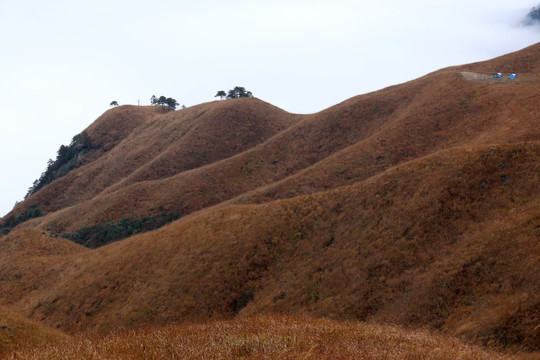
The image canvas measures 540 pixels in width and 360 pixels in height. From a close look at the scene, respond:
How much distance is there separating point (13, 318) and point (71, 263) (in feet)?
79.3

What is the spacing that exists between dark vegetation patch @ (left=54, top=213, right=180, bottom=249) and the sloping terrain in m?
1.91

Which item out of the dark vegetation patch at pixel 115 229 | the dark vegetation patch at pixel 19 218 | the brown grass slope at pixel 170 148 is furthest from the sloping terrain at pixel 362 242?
the dark vegetation patch at pixel 19 218

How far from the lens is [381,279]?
20.4 metres

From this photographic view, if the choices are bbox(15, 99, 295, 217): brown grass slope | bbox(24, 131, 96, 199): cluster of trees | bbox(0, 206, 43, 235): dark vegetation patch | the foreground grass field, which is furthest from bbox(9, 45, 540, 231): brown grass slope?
bbox(24, 131, 96, 199): cluster of trees

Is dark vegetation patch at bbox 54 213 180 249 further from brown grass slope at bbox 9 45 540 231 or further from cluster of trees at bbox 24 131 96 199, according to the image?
cluster of trees at bbox 24 131 96 199

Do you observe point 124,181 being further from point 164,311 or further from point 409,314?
point 409,314

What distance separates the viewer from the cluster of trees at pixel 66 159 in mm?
103988

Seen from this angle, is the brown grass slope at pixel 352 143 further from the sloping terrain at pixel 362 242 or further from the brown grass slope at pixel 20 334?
the brown grass slope at pixel 20 334

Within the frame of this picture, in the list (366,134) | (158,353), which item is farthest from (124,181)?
(158,353)

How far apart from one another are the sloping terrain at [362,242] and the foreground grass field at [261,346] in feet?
18.9

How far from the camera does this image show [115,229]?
2251 inches

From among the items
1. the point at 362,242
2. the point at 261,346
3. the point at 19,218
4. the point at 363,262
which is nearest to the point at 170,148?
the point at 19,218

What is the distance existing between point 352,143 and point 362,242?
3724 centimetres

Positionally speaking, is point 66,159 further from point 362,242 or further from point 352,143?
point 362,242
